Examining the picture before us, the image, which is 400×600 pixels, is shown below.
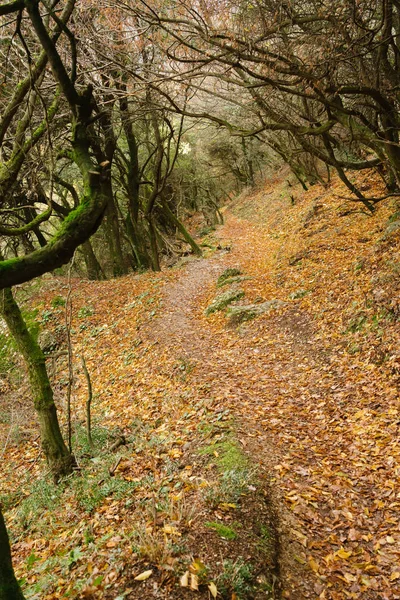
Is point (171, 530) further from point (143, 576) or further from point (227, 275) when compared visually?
point (227, 275)

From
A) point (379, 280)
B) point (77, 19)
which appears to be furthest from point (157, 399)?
point (77, 19)

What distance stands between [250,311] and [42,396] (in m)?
5.87

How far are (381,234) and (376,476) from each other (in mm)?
7398

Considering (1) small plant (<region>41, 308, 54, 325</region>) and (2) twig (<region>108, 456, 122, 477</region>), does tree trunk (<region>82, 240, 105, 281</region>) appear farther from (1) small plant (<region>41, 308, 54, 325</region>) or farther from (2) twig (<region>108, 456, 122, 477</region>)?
(2) twig (<region>108, 456, 122, 477</region>)

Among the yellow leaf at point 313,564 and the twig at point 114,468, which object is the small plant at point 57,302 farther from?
the yellow leaf at point 313,564

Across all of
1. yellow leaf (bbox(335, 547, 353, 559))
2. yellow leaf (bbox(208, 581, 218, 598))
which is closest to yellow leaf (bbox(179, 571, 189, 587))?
yellow leaf (bbox(208, 581, 218, 598))

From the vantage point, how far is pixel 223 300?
454 inches

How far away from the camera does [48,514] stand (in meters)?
5.48

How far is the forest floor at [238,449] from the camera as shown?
351 centimetres

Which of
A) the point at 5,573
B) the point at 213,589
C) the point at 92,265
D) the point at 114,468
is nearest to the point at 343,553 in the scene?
the point at 213,589

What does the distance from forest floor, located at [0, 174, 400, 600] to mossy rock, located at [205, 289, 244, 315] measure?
229 millimetres

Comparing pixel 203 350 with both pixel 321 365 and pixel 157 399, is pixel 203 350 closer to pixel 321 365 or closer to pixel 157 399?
pixel 157 399

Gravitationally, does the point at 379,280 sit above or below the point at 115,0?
below

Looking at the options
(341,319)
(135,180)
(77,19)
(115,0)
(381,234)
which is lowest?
(341,319)
